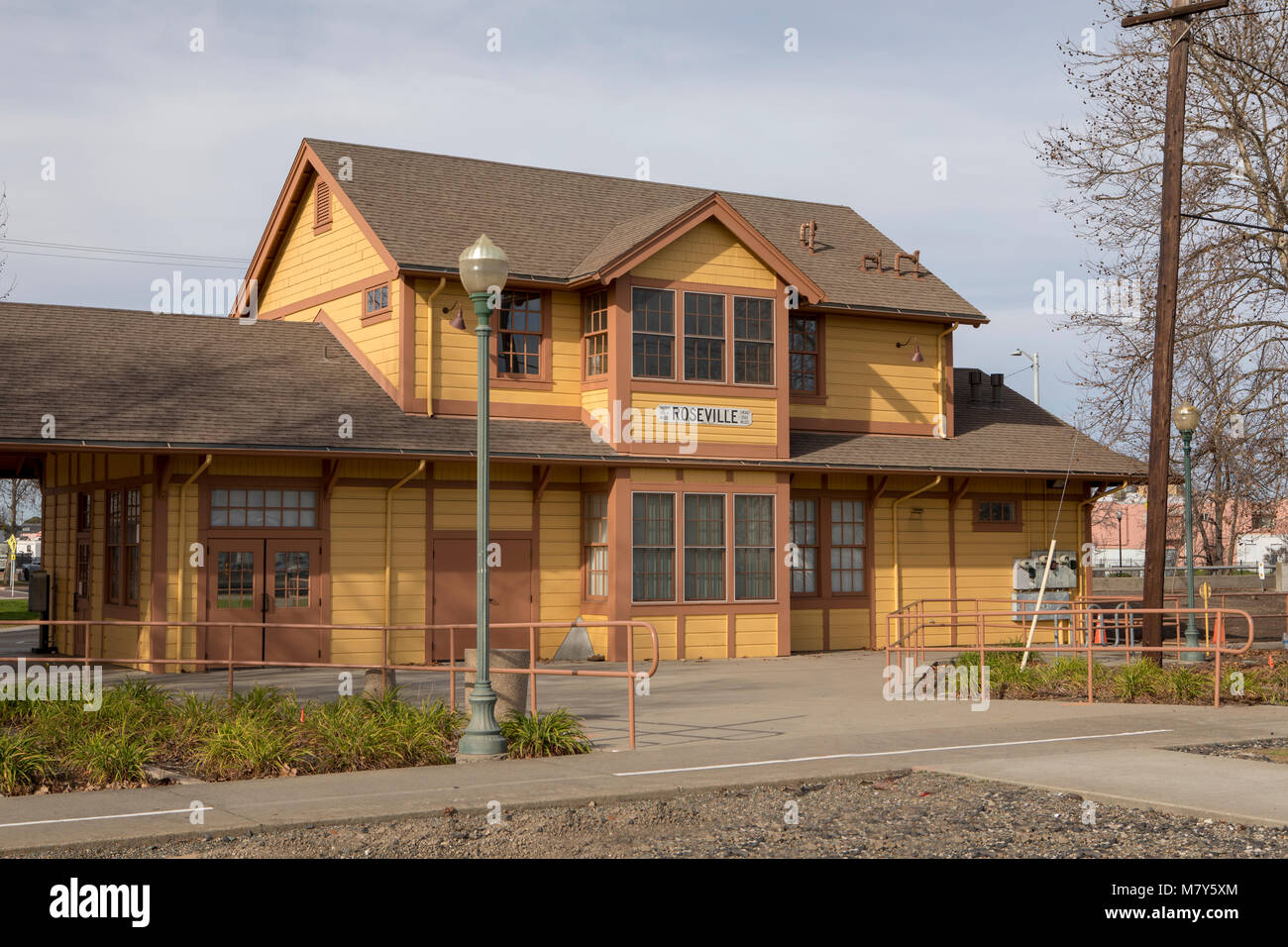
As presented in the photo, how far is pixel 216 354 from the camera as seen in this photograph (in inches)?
916

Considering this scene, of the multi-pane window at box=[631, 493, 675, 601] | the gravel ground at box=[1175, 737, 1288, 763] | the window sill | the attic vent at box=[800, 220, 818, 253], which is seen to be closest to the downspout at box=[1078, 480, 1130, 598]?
the attic vent at box=[800, 220, 818, 253]

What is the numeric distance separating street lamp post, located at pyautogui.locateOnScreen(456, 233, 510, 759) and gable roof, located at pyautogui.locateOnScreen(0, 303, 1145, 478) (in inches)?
341

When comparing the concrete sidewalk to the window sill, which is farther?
the window sill

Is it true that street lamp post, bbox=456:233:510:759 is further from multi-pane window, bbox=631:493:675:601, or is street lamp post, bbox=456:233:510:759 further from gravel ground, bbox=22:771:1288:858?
multi-pane window, bbox=631:493:675:601

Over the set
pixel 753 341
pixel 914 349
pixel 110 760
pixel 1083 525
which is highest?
pixel 914 349

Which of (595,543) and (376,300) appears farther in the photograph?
(376,300)

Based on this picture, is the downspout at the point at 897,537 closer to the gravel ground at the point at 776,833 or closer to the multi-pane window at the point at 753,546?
the multi-pane window at the point at 753,546

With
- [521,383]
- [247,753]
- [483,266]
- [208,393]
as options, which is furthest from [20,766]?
[521,383]

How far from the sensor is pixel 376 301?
2398 centimetres

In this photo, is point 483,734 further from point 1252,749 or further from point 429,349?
point 429,349

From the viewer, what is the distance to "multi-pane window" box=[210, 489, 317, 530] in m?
21.2

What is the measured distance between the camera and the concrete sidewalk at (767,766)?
9273mm

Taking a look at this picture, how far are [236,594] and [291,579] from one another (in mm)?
853

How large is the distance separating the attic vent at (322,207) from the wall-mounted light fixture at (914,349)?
1113 centimetres
